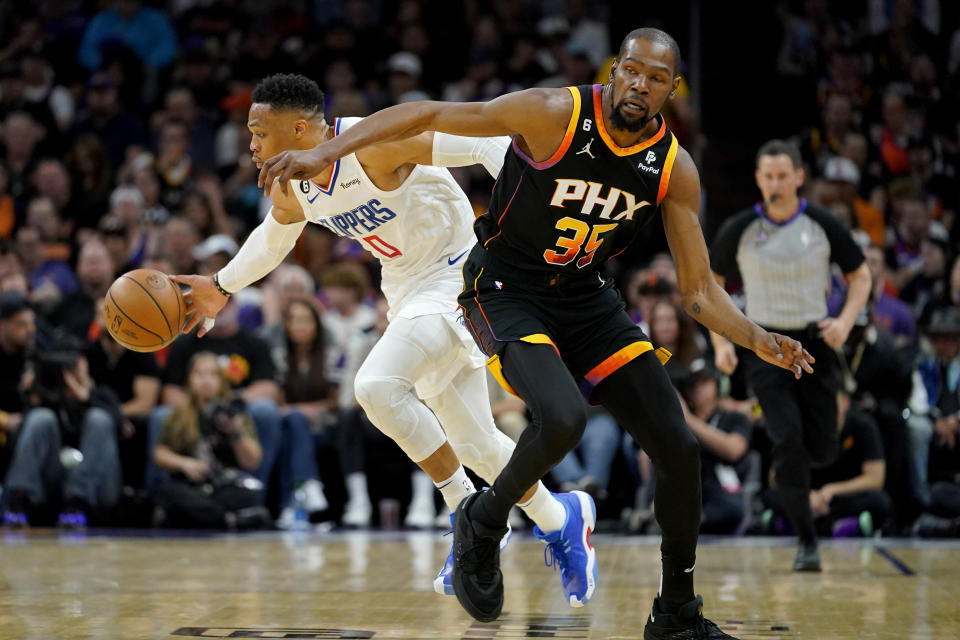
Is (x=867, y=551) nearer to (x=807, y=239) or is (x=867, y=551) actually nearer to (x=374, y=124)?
(x=807, y=239)

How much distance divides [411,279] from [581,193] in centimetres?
122

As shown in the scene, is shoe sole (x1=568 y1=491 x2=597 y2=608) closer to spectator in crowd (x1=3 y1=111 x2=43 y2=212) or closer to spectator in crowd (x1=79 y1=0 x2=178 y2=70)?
spectator in crowd (x1=3 y1=111 x2=43 y2=212)

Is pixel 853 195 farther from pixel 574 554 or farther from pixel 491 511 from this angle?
pixel 491 511

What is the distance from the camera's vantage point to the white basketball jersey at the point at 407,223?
4.92 meters

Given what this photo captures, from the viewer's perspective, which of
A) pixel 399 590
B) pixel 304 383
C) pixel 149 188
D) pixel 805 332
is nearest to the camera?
pixel 399 590

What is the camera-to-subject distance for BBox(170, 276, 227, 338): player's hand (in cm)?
520

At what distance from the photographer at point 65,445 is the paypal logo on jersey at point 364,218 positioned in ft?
13.9

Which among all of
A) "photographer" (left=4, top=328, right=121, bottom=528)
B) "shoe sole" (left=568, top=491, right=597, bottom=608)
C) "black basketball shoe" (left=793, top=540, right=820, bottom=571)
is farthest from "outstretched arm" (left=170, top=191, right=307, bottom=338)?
"photographer" (left=4, top=328, right=121, bottom=528)

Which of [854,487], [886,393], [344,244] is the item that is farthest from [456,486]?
[344,244]

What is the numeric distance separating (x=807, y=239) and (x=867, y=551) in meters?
1.79

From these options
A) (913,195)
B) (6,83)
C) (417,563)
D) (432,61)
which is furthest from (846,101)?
(6,83)

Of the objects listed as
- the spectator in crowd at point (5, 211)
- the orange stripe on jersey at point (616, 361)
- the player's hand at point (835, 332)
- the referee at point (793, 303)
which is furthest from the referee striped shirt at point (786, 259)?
the spectator in crowd at point (5, 211)

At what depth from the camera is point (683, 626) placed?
163 inches

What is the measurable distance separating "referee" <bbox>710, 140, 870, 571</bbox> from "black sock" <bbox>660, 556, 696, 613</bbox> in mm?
2324
